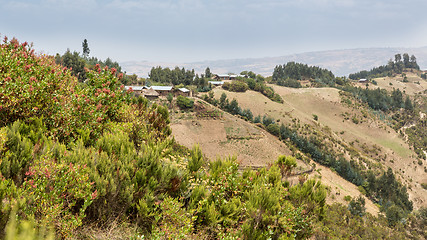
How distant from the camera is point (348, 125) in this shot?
10081cm

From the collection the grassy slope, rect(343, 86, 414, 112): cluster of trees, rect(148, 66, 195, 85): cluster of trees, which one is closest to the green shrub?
the grassy slope

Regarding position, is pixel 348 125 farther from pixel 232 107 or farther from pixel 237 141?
pixel 237 141

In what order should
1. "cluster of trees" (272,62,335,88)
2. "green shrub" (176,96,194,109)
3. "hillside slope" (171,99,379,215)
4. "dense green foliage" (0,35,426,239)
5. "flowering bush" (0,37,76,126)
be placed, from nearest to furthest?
"dense green foliage" (0,35,426,239)
"flowering bush" (0,37,76,126)
"hillside slope" (171,99,379,215)
"green shrub" (176,96,194,109)
"cluster of trees" (272,62,335,88)

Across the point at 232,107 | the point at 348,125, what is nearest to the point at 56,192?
the point at 232,107

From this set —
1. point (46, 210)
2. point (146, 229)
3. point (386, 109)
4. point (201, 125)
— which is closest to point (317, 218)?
point (146, 229)

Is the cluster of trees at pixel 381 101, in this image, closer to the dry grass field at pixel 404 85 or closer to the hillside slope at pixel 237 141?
the dry grass field at pixel 404 85

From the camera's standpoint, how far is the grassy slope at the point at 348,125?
79425mm

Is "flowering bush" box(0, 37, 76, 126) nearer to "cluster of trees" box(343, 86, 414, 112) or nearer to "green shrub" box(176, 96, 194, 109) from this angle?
"green shrub" box(176, 96, 194, 109)

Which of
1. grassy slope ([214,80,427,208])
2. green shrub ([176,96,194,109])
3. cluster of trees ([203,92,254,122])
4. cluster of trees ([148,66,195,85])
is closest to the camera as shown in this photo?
green shrub ([176,96,194,109])

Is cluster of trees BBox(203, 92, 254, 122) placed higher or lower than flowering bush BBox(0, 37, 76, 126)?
lower

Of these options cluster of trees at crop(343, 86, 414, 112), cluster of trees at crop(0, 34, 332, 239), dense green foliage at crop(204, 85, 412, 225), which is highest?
cluster of trees at crop(0, 34, 332, 239)

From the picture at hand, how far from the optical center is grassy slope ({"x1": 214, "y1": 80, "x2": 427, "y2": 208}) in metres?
79.4

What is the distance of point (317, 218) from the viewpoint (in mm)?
9703

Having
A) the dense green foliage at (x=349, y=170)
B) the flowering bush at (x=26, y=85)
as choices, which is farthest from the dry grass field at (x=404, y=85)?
the flowering bush at (x=26, y=85)
